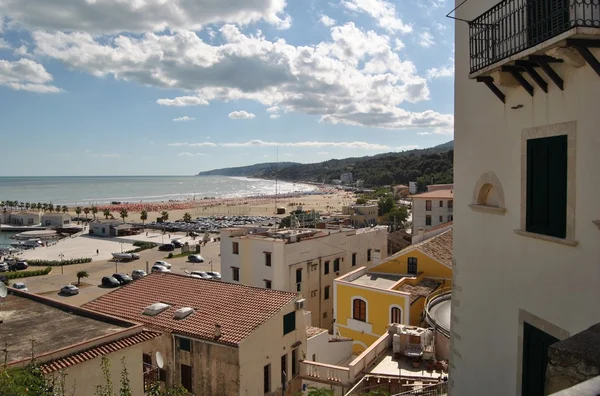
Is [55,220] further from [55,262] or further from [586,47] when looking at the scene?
[586,47]

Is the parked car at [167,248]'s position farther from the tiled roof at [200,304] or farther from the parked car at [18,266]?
the tiled roof at [200,304]

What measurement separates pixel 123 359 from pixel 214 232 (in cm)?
7196

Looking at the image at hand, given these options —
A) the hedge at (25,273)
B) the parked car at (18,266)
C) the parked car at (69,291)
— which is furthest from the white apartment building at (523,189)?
the parked car at (18,266)

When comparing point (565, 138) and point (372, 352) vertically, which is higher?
point (565, 138)

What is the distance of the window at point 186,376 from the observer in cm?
1638

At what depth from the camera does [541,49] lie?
5.54 meters

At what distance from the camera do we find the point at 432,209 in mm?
55406

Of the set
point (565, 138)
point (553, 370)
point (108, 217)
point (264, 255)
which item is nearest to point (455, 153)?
point (565, 138)

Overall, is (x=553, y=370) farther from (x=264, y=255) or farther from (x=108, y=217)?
(x=108, y=217)

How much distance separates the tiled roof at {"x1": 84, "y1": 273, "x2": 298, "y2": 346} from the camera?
54.1 feet

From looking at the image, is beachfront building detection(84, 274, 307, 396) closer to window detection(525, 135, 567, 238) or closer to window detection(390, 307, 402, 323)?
window detection(390, 307, 402, 323)

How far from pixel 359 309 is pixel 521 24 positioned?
19879 mm

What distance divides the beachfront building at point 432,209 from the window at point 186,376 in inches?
1625

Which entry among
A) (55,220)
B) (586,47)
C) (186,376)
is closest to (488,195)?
(586,47)
